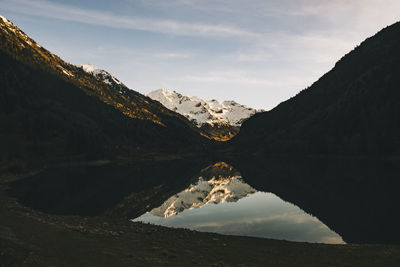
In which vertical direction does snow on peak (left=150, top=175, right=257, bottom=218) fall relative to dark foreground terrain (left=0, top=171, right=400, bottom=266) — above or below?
above

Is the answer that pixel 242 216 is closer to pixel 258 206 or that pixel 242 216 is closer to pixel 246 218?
→ pixel 246 218

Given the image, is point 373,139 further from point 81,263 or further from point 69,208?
point 81,263

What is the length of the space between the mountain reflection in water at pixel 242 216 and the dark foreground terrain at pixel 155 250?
8640 mm

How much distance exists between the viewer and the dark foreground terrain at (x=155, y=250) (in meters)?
23.8

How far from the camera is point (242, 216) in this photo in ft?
192

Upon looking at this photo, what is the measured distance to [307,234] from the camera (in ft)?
142

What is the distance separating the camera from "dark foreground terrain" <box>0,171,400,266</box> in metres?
23.8

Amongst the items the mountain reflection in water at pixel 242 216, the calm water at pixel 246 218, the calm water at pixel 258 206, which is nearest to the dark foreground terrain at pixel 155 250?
the calm water at pixel 246 218

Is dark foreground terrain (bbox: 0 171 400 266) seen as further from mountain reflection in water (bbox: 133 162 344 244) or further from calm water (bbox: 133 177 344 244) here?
mountain reflection in water (bbox: 133 162 344 244)

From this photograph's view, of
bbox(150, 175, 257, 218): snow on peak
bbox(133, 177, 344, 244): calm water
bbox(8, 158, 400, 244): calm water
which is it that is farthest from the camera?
bbox(150, 175, 257, 218): snow on peak

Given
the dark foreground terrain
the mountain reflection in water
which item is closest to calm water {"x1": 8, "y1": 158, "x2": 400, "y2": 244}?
the mountain reflection in water

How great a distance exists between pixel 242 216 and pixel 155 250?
32447mm

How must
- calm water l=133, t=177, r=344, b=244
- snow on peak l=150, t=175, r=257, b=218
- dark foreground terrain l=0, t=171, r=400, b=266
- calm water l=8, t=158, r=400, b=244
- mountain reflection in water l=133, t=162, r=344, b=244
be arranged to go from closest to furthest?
1. dark foreground terrain l=0, t=171, r=400, b=266
2. calm water l=133, t=177, r=344, b=244
3. mountain reflection in water l=133, t=162, r=344, b=244
4. calm water l=8, t=158, r=400, b=244
5. snow on peak l=150, t=175, r=257, b=218

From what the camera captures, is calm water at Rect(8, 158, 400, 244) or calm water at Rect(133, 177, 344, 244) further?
calm water at Rect(8, 158, 400, 244)
